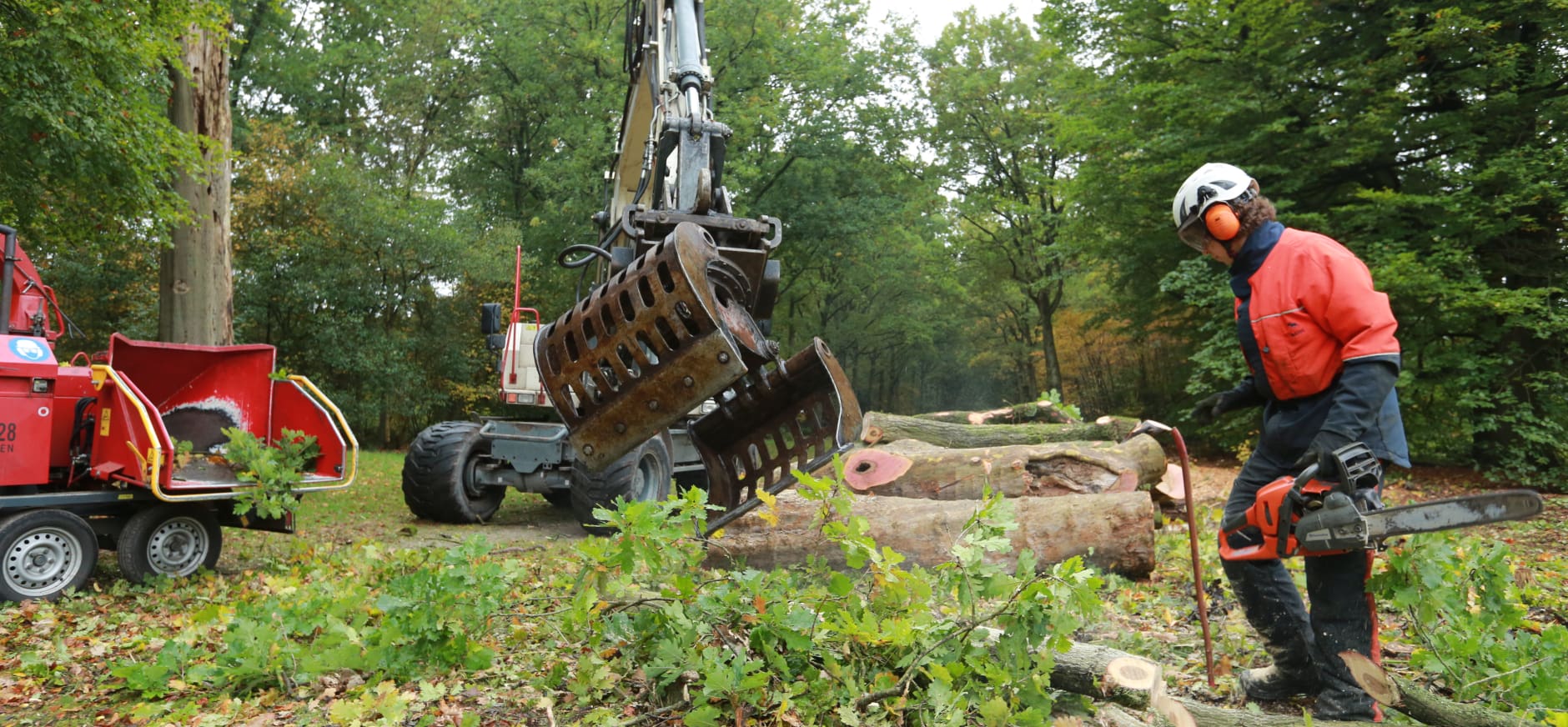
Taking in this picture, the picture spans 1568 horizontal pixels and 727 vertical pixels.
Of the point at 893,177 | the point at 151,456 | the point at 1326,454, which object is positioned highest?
the point at 893,177

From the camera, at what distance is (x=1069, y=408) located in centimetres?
995

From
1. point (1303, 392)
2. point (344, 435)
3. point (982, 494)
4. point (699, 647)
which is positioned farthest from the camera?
point (344, 435)

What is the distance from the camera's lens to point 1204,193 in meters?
3.32

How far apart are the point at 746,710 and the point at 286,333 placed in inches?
771

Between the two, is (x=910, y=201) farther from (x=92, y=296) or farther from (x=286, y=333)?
(x=92, y=296)

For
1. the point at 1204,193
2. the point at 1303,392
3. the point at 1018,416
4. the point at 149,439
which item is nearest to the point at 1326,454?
the point at 1303,392

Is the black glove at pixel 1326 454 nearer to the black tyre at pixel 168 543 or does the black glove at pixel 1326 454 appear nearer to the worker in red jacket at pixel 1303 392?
the worker in red jacket at pixel 1303 392

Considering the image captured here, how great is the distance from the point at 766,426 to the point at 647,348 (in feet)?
3.20

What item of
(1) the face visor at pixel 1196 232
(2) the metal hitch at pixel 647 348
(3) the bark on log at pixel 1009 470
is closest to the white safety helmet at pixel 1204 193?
(1) the face visor at pixel 1196 232

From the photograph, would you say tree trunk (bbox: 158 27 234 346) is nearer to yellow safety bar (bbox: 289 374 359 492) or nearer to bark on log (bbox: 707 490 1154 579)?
yellow safety bar (bbox: 289 374 359 492)

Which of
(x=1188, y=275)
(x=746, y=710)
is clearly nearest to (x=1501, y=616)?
(x=746, y=710)

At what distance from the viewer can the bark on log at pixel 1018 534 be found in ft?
17.6

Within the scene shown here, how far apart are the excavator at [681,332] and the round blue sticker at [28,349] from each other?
2.97m

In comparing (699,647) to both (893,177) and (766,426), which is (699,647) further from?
(893,177)
